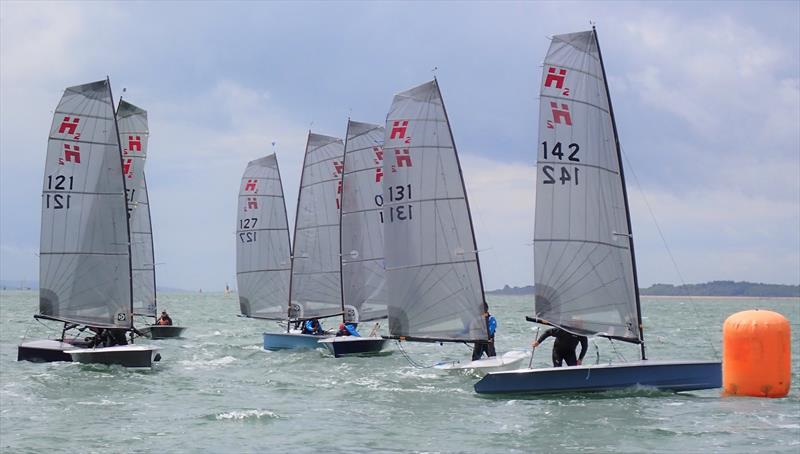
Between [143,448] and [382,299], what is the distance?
20379 mm

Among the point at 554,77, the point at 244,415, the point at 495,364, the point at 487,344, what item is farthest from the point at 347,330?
the point at 554,77

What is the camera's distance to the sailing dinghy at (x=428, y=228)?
27000 millimetres

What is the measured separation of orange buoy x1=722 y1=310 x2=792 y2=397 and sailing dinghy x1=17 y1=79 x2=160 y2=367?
17783 millimetres

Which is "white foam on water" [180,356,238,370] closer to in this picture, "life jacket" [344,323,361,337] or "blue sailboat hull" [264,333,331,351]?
"blue sailboat hull" [264,333,331,351]

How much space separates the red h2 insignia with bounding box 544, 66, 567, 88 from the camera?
2294cm

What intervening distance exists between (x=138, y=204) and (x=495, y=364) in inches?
1013

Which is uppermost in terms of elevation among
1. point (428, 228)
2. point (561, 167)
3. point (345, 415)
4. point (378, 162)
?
point (378, 162)

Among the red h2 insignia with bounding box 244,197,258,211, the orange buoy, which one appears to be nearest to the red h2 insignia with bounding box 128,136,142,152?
the red h2 insignia with bounding box 244,197,258,211

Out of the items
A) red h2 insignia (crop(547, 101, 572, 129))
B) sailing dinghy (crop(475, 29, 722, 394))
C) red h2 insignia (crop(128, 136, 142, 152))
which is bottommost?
sailing dinghy (crop(475, 29, 722, 394))

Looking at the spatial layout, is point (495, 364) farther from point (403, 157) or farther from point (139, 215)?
point (139, 215)

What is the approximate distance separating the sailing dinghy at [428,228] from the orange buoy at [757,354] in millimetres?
7259

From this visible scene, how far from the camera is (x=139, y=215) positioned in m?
47.4

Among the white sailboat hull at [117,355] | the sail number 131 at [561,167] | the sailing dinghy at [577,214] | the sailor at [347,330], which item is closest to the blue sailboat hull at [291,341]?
the sailor at [347,330]

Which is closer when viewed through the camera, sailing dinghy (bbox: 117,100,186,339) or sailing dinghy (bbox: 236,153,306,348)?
sailing dinghy (bbox: 117,100,186,339)
